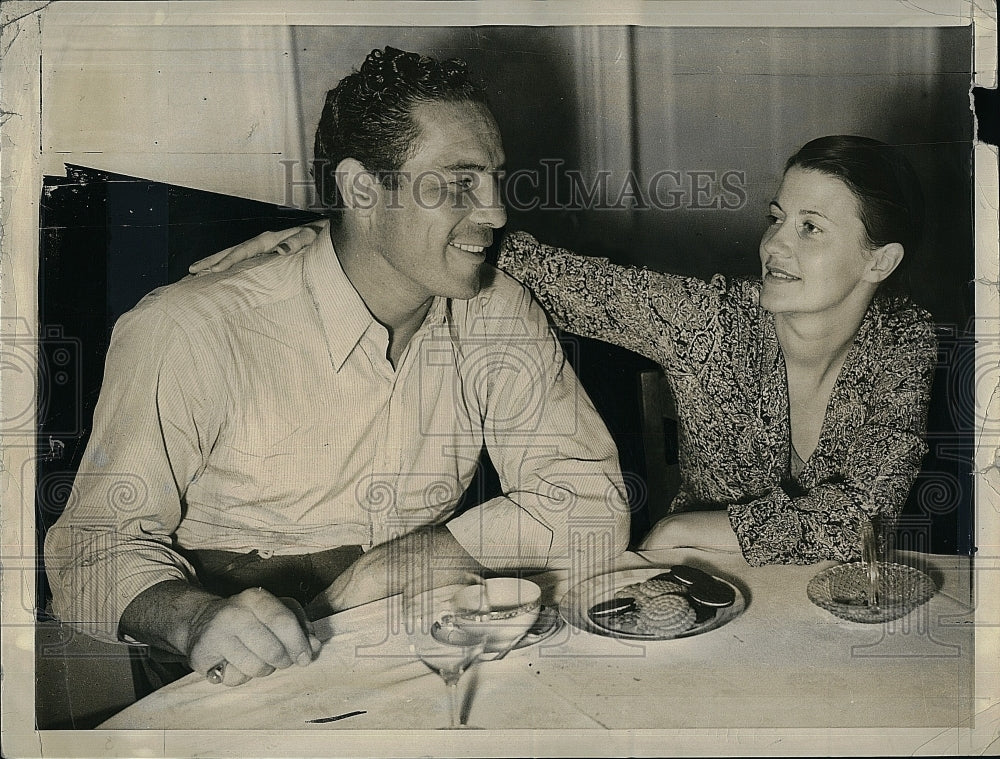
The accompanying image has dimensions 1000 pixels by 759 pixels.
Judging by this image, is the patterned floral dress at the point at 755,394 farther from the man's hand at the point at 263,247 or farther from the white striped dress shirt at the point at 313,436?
the man's hand at the point at 263,247

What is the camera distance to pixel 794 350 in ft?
5.55

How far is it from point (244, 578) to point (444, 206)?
2.31 ft

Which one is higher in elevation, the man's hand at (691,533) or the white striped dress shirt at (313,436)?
the white striped dress shirt at (313,436)

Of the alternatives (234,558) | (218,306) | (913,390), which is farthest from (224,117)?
(913,390)

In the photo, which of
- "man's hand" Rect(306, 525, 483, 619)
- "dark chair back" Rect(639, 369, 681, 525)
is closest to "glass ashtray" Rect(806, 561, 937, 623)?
"dark chair back" Rect(639, 369, 681, 525)

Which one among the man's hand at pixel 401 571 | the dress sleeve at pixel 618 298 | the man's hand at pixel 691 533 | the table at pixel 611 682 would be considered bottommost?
the table at pixel 611 682

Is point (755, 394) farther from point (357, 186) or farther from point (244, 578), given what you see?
point (244, 578)

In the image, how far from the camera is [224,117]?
168cm

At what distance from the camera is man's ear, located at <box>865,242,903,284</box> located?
5.48 feet

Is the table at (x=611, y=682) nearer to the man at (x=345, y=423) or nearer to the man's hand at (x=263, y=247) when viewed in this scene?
the man at (x=345, y=423)

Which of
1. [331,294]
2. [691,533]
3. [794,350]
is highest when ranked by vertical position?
[331,294]

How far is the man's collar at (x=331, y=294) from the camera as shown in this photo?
1.64 meters

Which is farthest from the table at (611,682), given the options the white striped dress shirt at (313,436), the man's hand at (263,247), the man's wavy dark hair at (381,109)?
the man's wavy dark hair at (381,109)

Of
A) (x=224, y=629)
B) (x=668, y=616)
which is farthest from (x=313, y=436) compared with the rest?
(x=668, y=616)
